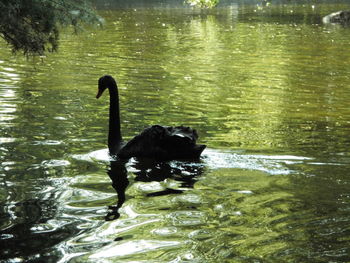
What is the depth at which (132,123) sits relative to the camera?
1062 cm

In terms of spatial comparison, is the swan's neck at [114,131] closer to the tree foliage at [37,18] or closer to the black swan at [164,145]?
the black swan at [164,145]

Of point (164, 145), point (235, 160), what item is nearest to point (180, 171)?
point (164, 145)

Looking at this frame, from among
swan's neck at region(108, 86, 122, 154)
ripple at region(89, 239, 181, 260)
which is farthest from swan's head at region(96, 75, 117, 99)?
ripple at region(89, 239, 181, 260)

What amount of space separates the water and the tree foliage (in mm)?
1495

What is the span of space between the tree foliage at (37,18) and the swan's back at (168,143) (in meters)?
1.56

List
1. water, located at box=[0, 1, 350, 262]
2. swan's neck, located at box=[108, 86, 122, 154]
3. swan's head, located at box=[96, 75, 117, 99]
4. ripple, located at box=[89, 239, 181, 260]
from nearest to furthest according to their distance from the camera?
ripple, located at box=[89, 239, 181, 260] < water, located at box=[0, 1, 350, 262] < swan's neck, located at box=[108, 86, 122, 154] < swan's head, located at box=[96, 75, 117, 99]

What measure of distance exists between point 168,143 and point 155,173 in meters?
0.43

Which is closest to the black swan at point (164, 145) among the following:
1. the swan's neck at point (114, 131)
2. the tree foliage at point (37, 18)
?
the swan's neck at point (114, 131)

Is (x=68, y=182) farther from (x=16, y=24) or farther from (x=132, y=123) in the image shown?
(x=132, y=123)

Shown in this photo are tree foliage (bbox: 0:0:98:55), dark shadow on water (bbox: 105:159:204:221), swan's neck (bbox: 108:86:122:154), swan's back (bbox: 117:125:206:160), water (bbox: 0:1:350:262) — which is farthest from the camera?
swan's neck (bbox: 108:86:122:154)

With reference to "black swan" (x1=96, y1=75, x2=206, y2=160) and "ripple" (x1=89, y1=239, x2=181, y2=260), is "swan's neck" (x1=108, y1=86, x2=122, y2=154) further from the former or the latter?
"ripple" (x1=89, y1=239, x2=181, y2=260)

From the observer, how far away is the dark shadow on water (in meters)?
6.83

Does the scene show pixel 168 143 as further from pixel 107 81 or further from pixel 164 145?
pixel 107 81

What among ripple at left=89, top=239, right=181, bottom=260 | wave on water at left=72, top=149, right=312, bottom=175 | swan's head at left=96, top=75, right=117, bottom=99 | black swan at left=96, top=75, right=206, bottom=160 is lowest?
wave on water at left=72, top=149, right=312, bottom=175
